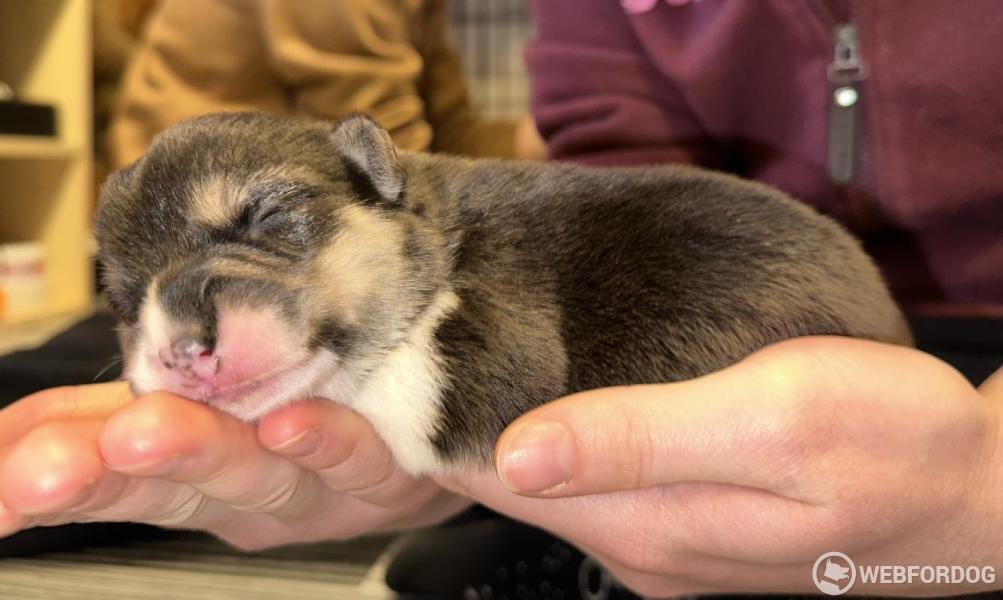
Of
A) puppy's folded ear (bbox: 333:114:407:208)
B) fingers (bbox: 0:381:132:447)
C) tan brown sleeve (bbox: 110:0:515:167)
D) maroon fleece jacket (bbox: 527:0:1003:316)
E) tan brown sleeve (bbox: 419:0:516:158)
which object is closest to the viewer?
puppy's folded ear (bbox: 333:114:407:208)

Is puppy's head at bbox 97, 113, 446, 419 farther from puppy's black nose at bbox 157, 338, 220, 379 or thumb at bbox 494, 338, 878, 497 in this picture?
thumb at bbox 494, 338, 878, 497

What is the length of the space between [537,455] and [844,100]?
79cm

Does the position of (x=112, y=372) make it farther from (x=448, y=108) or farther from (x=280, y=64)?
(x=448, y=108)

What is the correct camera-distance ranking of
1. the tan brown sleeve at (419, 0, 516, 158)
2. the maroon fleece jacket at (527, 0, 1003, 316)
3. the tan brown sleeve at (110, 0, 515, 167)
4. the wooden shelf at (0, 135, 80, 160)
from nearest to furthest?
the maroon fleece jacket at (527, 0, 1003, 316) → the tan brown sleeve at (110, 0, 515, 167) → the tan brown sleeve at (419, 0, 516, 158) → the wooden shelf at (0, 135, 80, 160)

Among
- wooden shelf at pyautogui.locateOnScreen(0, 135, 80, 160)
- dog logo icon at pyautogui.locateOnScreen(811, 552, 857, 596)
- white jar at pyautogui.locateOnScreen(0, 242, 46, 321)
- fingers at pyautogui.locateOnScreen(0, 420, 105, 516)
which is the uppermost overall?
fingers at pyautogui.locateOnScreen(0, 420, 105, 516)

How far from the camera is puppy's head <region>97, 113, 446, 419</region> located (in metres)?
0.80

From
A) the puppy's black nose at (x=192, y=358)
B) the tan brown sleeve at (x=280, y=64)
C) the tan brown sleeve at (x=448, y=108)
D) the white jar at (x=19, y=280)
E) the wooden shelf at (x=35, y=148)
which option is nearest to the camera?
the puppy's black nose at (x=192, y=358)

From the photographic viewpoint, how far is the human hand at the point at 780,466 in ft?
2.81

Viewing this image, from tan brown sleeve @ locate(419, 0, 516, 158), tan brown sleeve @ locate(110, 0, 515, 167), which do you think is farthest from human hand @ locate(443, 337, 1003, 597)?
tan brown sleeve @ locate(419, 0, 516, 158)

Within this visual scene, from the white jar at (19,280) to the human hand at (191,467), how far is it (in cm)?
173

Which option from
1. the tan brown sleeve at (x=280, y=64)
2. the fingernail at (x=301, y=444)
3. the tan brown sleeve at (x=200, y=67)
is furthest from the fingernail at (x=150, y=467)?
the tan brown sleeve at (x=200, y=67)

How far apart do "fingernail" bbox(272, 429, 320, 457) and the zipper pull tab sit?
0.90 meters

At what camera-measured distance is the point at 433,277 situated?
37.8 inches

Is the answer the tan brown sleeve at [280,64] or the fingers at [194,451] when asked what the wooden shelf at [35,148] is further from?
the fingers at [194,451]
